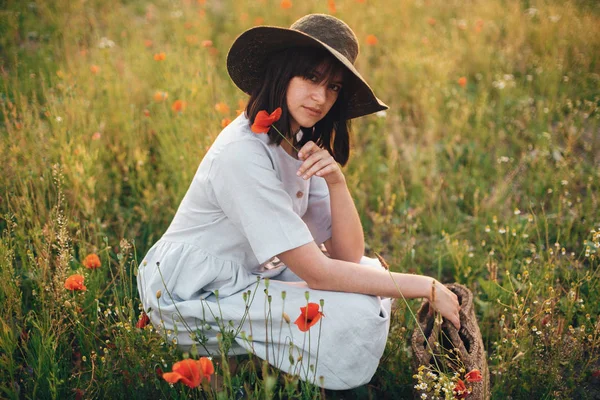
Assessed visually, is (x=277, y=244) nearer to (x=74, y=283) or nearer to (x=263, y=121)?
(x=263, y=121)

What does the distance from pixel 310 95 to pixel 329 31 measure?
0.23 metres

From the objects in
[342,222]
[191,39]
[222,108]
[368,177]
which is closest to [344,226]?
[342,222]

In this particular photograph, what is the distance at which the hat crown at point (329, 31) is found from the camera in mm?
1825

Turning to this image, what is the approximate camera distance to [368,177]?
339cm

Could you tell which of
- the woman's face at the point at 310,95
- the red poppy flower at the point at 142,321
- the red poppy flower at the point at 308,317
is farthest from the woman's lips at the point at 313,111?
the red poppy flower at the point at 142,321

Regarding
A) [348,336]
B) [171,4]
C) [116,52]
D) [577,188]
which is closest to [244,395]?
[348,336]

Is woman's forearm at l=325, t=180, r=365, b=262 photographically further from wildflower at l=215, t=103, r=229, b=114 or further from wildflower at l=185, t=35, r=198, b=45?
wildflower at l=185, t=35, r=198, b=45

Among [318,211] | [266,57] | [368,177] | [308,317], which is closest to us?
[308,317]

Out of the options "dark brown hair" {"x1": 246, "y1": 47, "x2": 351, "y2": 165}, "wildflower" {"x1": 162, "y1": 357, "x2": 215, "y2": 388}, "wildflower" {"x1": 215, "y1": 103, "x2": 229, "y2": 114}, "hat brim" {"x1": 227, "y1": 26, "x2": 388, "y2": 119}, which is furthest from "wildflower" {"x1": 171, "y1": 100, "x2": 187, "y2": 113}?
"wildflower" {"x1": 162, "y1": 357, "x2": 215, "y2": 388}

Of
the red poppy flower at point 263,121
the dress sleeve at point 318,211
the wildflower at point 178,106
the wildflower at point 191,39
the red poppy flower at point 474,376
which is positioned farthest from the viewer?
the wildflower at point 191,39

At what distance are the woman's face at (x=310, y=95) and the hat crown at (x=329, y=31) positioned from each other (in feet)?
0.29

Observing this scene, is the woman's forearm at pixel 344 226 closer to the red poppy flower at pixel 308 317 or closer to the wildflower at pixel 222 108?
the red poppy flower at pixel 308 317

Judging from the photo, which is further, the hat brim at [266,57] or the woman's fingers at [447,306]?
the woman's fingers at [447,306]

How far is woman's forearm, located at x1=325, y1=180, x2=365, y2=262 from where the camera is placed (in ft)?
6.81
